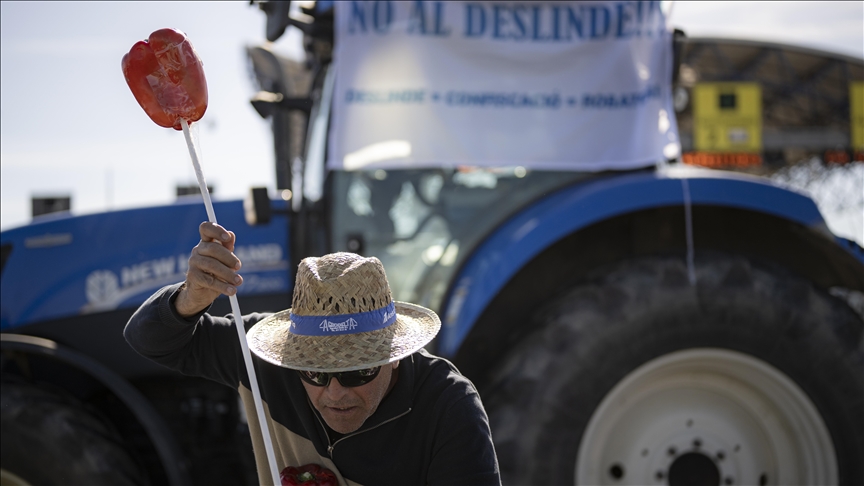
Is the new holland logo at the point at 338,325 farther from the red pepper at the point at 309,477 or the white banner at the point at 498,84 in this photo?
the white banner at the point at 498,84

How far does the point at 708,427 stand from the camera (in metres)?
2.98

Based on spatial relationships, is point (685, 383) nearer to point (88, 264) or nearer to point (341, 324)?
point (341, 324)

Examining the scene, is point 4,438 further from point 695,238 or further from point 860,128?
point 860,128

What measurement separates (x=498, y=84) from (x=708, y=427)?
1.69 metres

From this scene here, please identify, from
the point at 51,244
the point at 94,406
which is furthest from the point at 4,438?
the point at 51,244

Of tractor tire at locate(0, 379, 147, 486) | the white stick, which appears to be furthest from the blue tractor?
the white stick

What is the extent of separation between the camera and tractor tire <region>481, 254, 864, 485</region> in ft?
9.20

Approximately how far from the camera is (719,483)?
2904 mm

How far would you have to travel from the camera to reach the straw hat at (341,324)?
5.33ft

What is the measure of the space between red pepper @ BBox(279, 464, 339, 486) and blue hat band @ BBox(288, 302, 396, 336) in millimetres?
382

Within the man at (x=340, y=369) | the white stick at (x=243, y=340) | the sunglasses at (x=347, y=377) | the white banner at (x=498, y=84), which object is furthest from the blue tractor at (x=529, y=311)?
the white stick at (x=243, y=340)

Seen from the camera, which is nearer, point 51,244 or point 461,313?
point 461,313

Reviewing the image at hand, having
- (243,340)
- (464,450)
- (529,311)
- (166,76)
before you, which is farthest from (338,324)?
(529,311)

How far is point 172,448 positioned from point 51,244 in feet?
3.73
